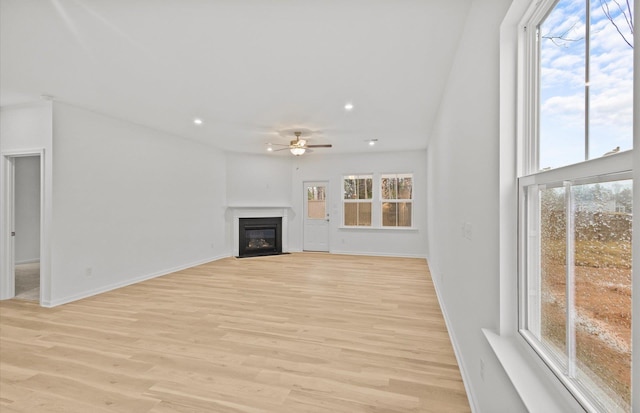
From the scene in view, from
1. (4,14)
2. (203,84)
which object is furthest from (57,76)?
(203,84)

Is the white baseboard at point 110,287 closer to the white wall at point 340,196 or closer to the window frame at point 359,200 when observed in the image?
the white wall at point 340,196

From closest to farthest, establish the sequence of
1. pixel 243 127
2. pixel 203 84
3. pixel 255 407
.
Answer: pixel 255 407
pixel 203 84
pixel 243 127

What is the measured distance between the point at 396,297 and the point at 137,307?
340 cm

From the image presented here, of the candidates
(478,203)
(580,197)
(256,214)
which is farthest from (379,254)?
(580,197)

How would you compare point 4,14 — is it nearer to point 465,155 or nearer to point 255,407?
point 255,407

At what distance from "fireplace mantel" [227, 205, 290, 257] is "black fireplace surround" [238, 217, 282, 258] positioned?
0.08m

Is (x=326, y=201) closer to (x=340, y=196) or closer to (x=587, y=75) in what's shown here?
(x=340, y=196)

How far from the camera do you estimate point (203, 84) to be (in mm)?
3252

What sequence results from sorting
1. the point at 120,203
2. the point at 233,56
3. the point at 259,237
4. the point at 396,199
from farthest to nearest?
the point at 259,237
the point at 396,199
the point at 120,203
the point at 233,56

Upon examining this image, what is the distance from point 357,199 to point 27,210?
765 centimetres

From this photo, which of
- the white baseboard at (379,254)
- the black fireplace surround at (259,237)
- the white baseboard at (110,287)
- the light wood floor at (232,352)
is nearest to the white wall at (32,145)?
the white baseboard at (110,287)

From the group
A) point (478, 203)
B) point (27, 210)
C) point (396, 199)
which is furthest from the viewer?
point (396, 199)

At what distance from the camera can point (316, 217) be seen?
26.4 ft

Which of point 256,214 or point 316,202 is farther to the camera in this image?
point 316,202
